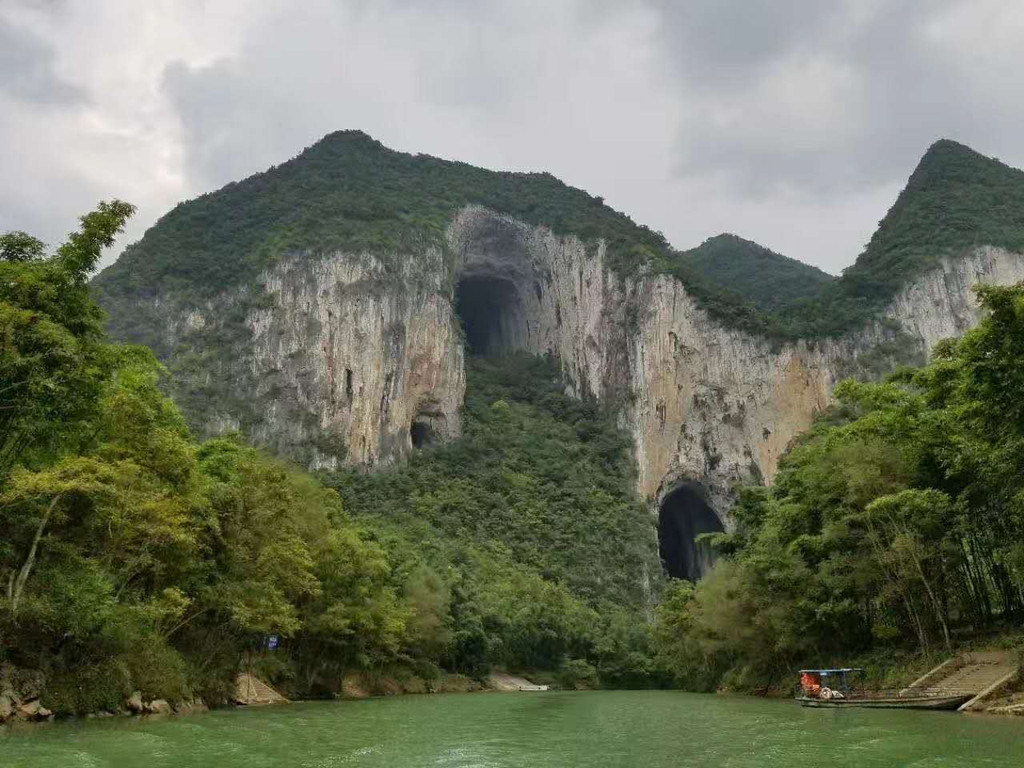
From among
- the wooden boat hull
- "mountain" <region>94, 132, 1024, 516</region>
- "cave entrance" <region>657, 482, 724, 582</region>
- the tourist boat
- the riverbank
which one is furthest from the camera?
"cave entrance" <region>657, 482, 724, 582</region>

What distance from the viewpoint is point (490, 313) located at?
109750mm

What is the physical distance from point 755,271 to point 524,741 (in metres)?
118

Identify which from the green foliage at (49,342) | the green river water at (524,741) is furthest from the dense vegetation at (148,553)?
the green river water at (524,741)

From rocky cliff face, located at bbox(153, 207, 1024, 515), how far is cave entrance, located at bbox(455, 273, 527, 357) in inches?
736

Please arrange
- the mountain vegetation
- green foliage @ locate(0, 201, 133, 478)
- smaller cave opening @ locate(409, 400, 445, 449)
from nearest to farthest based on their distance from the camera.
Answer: green foliage @ locate(0, 201, 133, 478) → the mountain vegetation → smaller cave opening @ locate(409, 400, 445, 449)

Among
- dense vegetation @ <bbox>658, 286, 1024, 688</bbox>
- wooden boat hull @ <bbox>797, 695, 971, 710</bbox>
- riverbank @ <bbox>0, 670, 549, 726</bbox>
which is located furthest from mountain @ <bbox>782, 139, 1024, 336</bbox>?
wooden boat hull @ <bbox>797, 695, 971, 710</bbox>

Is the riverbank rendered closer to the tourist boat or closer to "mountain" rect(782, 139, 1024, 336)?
the tourist boat

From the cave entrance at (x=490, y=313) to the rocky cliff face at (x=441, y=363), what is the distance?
18.7 meters

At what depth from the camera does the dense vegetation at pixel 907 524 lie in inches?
577

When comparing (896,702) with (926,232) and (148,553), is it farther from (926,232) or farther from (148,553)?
(926,232)

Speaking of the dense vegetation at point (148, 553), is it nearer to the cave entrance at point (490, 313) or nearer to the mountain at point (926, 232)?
the mountain at point (926, 232)

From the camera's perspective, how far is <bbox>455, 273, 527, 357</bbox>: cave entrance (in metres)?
104

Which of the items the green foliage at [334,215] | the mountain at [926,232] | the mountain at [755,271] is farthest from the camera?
the mountain at [755,271]

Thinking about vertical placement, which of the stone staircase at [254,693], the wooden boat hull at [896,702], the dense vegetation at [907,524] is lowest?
the wooden boat hull at [896,702]
